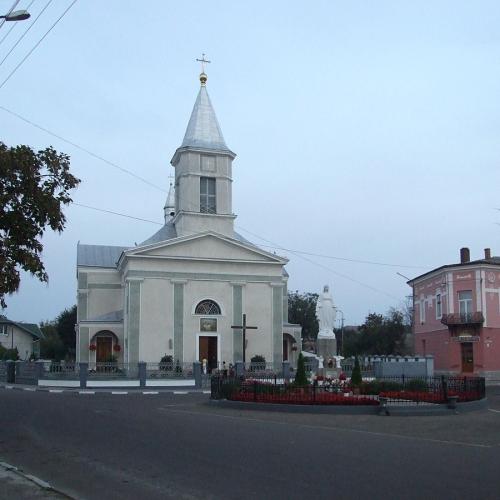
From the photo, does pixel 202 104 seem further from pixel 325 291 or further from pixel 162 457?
pixel 162 457

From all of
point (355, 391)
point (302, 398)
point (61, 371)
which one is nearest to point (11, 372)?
point (61, 371)

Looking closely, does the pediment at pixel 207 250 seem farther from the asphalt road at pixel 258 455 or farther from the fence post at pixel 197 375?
the asphalt road at pixel 258 455

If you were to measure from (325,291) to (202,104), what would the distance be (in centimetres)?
2369

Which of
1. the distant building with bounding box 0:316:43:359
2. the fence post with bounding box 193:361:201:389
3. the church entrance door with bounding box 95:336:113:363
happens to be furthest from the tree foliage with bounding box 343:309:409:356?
the distant building with bounding box 0:316:43:359

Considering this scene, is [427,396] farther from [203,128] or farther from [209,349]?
[203,128]

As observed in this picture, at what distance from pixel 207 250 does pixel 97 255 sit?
52.0ft

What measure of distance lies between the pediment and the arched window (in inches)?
115

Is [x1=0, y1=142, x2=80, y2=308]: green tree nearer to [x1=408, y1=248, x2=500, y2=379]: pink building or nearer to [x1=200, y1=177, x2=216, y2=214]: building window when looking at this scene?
[x1=200, y1=177, x2=216, y2=214]: building window

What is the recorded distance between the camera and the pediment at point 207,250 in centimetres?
4466

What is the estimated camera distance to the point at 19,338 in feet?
280

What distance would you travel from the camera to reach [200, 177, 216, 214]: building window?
4747cm

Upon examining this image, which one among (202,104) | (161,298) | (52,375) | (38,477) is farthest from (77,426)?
(202,104)

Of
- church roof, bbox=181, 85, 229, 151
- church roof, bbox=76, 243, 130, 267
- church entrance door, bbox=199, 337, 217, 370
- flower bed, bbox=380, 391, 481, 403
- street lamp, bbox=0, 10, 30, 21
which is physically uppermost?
church roof, bbox=181, 85, 229, 151

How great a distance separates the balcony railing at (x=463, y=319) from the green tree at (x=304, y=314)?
3796 centimetres
